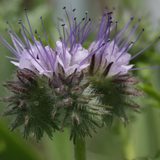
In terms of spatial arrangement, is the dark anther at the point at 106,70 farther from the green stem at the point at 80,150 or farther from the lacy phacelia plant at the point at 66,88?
the green stem at the point at 80,150

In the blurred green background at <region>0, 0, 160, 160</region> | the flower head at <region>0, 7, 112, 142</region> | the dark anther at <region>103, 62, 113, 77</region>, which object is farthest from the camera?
the blurred green background at <region>0, 0, 160, 160</region>

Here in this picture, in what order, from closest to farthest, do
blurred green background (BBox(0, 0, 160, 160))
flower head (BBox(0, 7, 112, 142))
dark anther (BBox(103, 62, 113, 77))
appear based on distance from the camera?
flower head (BBox(0, 7, 112, 142)), dark anther (BBox(103, 62, 113, 77)), blurred green background (BBox(0, 0, 160, 160))

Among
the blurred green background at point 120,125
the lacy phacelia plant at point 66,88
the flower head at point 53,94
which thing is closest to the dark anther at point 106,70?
the lacy phacelia plant at point 66,88

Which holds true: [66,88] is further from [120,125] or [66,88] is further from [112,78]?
[120,125]

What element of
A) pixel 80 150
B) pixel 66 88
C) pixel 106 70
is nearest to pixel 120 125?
pixel 80 150

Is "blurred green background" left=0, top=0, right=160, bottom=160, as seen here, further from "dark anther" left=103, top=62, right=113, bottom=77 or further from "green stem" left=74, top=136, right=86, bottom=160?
"dark anther" left=103, top=62, right=113, bottom=77

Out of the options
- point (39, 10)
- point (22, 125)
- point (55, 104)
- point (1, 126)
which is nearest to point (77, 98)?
point (55, 104)

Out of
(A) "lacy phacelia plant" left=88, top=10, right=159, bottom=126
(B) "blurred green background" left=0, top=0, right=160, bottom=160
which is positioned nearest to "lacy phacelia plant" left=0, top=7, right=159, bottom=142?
(A) "lacy phacelia plant" left=88, top=10, right=159, bottom=126

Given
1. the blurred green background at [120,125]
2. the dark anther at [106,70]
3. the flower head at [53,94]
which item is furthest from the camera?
the blurred green background at [120,125]

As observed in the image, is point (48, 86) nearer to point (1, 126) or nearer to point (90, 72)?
point (90, 72)

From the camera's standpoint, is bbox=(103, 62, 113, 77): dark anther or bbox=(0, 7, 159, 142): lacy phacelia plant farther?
bbox=(103, 62, 113, 77): dark anther
